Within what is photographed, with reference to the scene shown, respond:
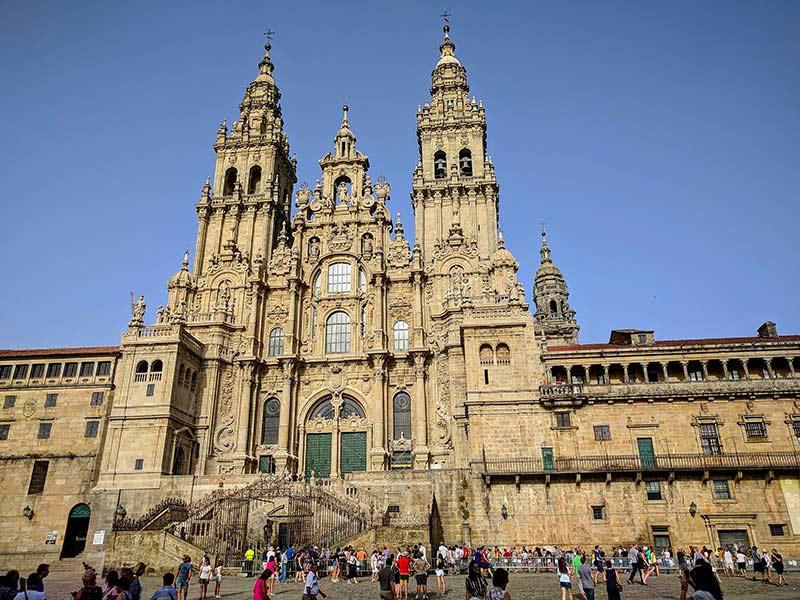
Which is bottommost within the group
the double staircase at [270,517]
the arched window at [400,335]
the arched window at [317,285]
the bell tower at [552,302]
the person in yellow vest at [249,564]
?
the person in yellow vest at [249,564]

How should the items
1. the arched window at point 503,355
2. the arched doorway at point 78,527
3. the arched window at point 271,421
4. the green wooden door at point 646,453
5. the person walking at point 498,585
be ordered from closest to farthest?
the person walking at point 498,585 < the green wooden door at point 646,453 < the arched window at point 503,355 < the arched doorway at point 78,527 < the arched window at point 271,421

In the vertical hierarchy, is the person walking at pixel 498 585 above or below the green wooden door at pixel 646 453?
below

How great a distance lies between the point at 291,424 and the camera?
141ft

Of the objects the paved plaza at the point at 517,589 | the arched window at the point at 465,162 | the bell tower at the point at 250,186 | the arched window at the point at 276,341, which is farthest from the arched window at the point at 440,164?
the paved plaza at the point at 517,589

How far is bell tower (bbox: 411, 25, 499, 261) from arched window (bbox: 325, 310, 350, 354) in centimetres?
784

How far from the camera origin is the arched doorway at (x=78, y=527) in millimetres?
38406

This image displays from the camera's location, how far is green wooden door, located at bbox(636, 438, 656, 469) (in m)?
34.4

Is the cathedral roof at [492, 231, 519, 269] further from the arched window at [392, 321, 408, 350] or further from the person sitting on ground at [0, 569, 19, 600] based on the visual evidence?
the person sitting on ground at [0, 569, 19, 600]

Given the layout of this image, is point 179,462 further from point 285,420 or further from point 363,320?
point 363,320

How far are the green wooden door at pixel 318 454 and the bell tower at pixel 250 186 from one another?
15.1 metres

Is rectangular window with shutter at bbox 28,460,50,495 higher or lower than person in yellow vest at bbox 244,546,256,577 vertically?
higher

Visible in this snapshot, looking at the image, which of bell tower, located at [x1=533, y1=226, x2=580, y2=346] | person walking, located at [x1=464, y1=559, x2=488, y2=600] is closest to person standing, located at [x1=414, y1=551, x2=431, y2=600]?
person walking, located at [x1=464, y1=559, x2=488, y2=600]

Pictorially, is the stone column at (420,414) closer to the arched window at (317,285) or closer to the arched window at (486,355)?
the arched window at (486,355)

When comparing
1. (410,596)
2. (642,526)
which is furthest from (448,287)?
(410,596)
